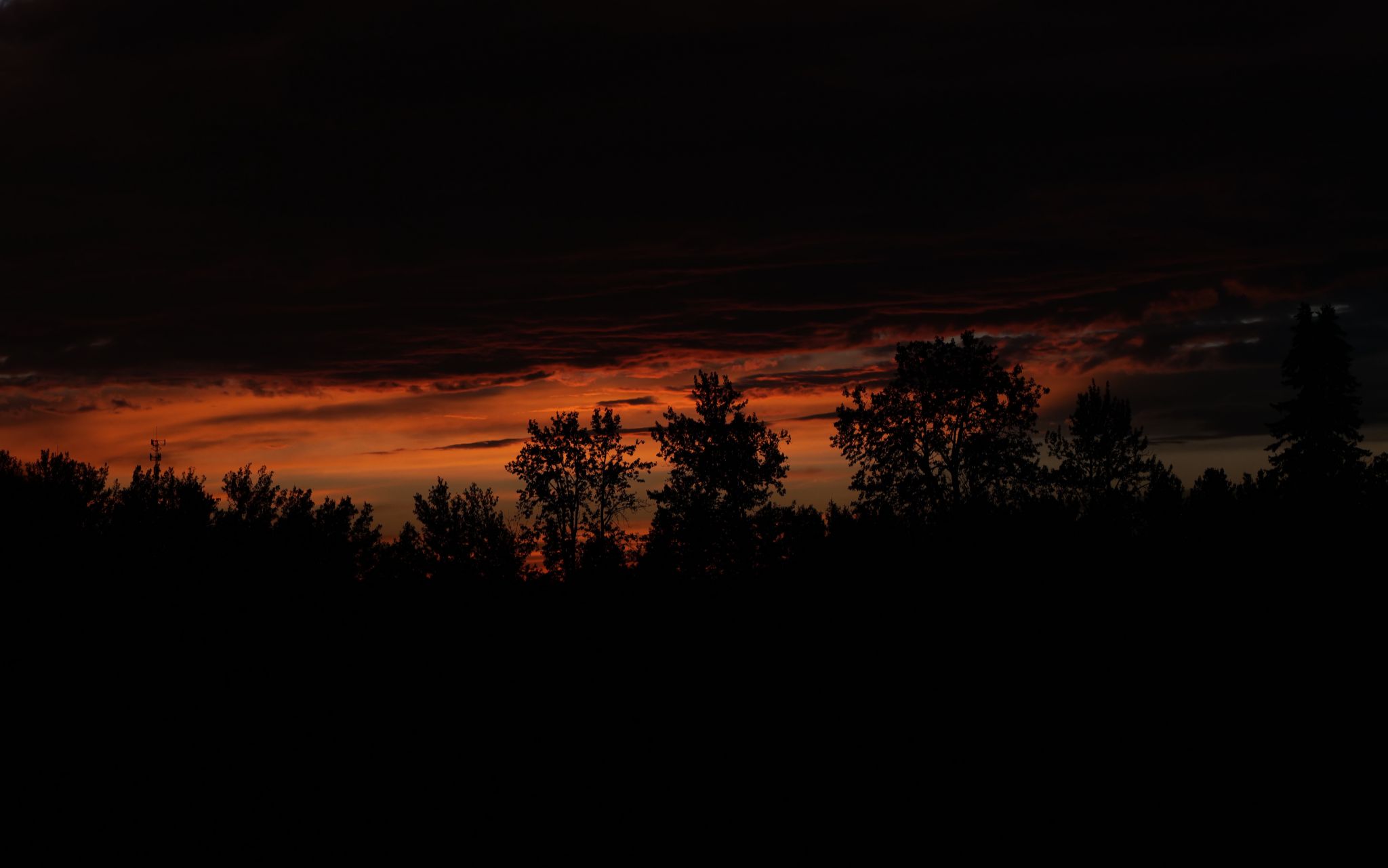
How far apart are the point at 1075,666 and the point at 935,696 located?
201 inches

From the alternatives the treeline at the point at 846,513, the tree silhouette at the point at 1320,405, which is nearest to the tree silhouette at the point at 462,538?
the treeline at the point at 846,513

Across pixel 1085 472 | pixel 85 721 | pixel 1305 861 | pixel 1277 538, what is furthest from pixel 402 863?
pixel 1085 472

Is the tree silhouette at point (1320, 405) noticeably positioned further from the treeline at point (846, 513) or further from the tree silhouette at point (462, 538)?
the tree silhouette at point (462, 538)

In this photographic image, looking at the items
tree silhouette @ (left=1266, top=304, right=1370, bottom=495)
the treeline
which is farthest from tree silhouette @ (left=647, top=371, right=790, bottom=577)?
tree silhouette @ (left=1266, top=304, right=1370, bottom=495)

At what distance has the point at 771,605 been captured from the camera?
48875 millimetres

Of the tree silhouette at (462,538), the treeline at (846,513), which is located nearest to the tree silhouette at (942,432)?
the treeline at (846,513)

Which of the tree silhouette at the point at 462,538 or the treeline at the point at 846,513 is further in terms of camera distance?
the tree silhouette at the point at 462,538

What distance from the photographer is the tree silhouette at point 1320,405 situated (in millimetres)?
60844

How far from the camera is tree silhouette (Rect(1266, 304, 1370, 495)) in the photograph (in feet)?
200

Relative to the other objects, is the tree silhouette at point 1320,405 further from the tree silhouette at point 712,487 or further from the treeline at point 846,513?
the tree silhouette at point 712,487

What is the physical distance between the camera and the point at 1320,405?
2404 inches

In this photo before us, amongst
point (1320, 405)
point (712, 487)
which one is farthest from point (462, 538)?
point (1320, 405)

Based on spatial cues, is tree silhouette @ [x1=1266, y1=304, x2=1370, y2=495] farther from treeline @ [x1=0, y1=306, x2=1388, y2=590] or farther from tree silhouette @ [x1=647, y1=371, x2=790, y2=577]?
tree silhouette @ [x1=647, y1=371, x2=790, y2=577]

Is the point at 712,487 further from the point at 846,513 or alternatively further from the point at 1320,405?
the point at 1320,405
